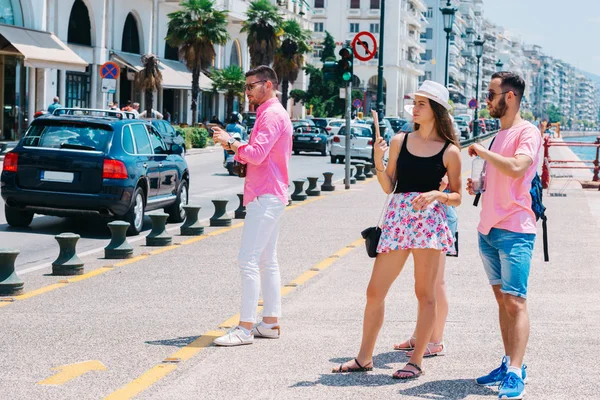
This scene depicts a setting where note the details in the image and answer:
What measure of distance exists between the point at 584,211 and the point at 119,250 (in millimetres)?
10371

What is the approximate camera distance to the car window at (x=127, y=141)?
1442cm

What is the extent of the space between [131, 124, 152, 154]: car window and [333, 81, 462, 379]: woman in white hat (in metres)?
8.91

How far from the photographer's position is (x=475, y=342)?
7336mm

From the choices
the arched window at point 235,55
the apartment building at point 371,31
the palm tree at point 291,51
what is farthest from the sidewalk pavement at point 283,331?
the apartment building at point 371,31

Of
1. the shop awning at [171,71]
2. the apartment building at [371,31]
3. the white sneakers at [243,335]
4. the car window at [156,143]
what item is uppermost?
the apartment building at [371,31]

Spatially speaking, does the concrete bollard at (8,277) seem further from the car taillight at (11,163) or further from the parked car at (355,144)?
the parked car at (355,144)

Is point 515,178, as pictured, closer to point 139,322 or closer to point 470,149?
point 470,149

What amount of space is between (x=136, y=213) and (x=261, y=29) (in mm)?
51318

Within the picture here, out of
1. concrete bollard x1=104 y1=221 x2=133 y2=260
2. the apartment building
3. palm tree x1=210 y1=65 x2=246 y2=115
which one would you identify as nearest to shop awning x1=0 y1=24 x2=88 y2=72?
palm tree x1=210 y1=65 x2=246 y2=115

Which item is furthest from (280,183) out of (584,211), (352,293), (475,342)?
(584,211)

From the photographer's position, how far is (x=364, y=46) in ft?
74.5

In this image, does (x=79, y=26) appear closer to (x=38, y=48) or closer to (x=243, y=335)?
(x=38, y=48)

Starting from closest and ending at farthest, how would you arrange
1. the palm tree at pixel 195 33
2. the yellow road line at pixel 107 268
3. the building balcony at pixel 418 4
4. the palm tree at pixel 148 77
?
the yellow road line at pixel 107 268 → the palm tree at pixel 148 77 → the palm tree at pixel 195 33 → the building balcony at pixel 418 4

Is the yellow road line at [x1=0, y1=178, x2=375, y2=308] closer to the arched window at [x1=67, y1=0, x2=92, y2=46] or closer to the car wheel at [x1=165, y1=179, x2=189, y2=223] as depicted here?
the car wheel at [x1=165, y1=179, x2=189, y2=223]
